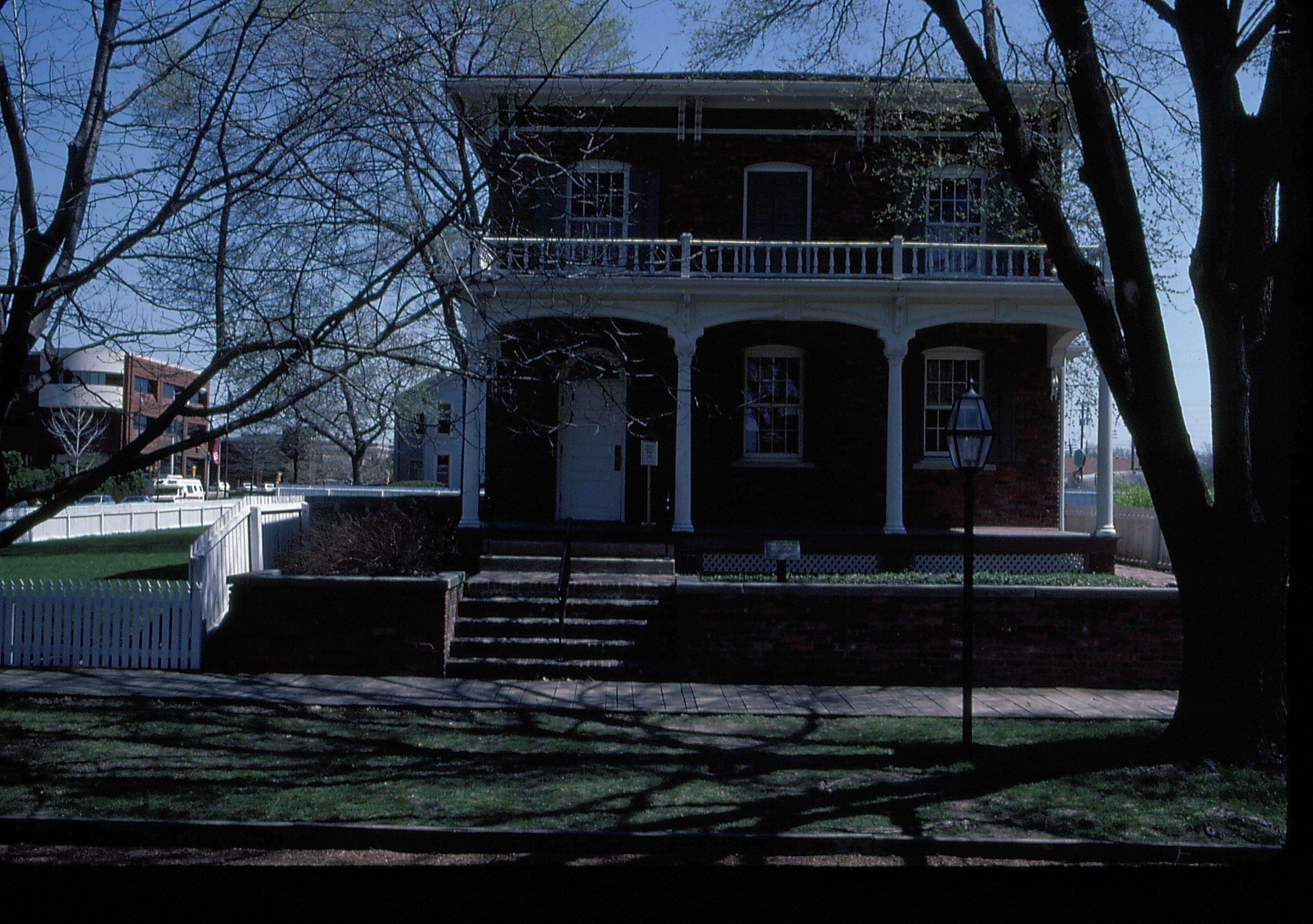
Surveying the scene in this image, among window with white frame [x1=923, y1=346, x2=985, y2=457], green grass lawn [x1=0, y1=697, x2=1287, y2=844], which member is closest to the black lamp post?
green grass lawn [x1=0, y1=697, x2=1287, y2=844]

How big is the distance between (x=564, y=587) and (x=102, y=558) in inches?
489

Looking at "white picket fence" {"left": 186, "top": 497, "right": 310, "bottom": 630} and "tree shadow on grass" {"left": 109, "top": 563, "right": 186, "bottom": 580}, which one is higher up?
"white picket fence" {"left": 186, "top": 497, "right": 310, "bottom": 630}

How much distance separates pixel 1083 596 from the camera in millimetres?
11055

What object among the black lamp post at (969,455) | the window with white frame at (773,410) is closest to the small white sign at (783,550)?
the black lamp post at (969,455)

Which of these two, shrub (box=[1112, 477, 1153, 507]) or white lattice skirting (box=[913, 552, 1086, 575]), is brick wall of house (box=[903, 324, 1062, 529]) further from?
shrub (box=[1112, 477, 1153, 507])

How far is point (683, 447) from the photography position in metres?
15.2

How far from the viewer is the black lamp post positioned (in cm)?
826

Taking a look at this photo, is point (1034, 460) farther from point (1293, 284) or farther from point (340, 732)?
point (1293, 284)

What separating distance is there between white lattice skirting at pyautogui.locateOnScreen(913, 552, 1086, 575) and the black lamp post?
22.6 ft

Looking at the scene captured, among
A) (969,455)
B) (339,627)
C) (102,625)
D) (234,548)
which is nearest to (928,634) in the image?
(969,455)

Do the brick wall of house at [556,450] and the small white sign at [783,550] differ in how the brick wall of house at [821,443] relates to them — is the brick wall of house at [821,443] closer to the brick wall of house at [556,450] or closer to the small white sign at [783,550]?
the brick wall of house at [556,450]

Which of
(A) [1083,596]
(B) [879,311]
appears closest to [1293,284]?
(A) [1083,596]

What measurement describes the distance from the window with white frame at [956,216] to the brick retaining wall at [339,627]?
9845 millimetres

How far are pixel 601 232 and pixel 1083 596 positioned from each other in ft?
32.5
